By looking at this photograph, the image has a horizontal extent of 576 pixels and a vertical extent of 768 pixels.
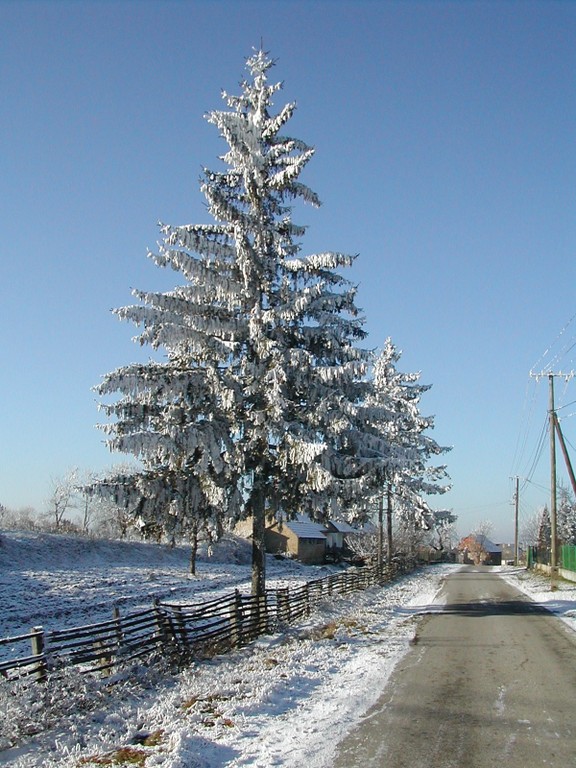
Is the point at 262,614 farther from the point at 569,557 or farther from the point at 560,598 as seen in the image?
the point at 569,557

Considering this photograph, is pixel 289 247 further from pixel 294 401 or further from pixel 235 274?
pixel 294 401

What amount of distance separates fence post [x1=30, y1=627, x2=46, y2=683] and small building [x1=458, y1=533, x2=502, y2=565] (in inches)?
5081

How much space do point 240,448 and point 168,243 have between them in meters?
5.89

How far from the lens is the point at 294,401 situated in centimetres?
1831

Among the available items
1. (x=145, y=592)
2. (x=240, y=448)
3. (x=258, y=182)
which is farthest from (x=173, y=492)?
(x=145, y=592)

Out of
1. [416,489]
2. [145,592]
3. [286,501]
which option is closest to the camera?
[286,501]

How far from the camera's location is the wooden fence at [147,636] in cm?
948

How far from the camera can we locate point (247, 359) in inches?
691

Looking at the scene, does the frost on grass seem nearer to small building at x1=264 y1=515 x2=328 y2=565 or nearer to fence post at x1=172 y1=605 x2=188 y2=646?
fence post at x1=172 y1=605 x2=188 y2=646

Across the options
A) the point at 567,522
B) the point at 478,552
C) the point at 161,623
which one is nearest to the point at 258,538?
the point at 161,623

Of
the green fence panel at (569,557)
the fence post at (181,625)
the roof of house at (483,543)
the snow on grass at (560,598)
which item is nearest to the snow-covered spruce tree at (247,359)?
the fence post at (181,625)

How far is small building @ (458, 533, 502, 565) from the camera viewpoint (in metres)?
130

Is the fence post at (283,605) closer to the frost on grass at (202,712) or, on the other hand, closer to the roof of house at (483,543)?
the frost on grass at (202,712)

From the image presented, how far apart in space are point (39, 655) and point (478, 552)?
13177cm
